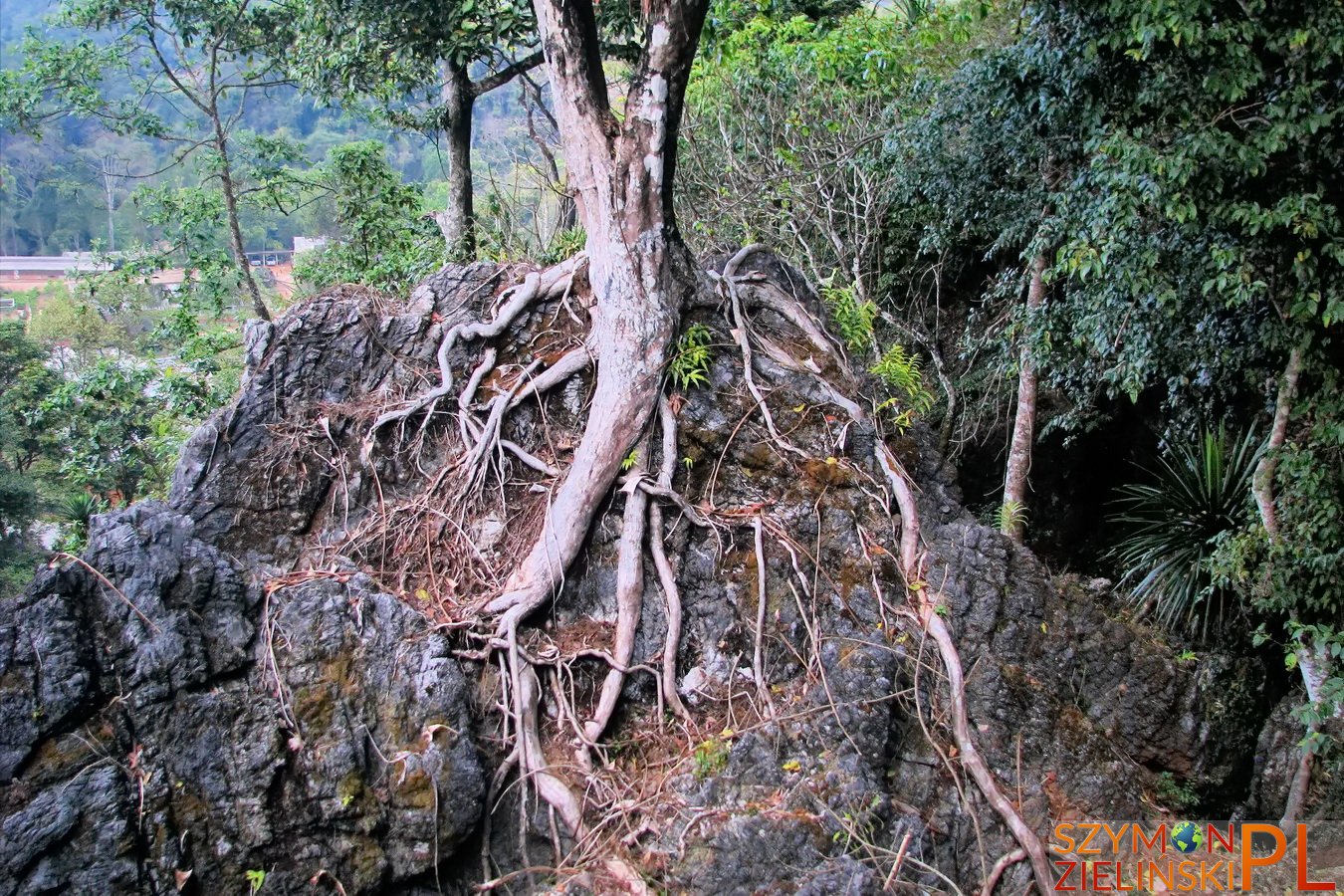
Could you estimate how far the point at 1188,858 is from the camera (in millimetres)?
4629

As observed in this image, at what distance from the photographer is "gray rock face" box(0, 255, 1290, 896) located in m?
3.83

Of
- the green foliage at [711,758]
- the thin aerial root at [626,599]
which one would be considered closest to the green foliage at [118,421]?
the thin aerial root at [626,599]

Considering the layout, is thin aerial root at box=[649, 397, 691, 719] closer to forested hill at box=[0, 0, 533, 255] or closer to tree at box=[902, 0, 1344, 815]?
tree at box=[902, 0, 1344, 815]

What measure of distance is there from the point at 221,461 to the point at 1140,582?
261 inches

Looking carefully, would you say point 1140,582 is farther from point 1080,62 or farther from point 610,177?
point 610,177

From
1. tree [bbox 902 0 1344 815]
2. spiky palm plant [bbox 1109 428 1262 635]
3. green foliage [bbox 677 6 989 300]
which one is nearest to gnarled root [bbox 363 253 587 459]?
tree [bbox 902 0 1344 815]

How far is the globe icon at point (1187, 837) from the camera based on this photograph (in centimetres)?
470

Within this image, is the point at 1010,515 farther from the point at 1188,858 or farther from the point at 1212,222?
the point at 1188,858

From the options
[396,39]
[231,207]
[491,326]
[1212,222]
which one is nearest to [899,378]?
[1212,222]

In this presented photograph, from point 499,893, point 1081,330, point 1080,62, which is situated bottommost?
point 499,893

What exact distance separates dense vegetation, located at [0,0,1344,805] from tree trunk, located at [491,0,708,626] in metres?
1.67

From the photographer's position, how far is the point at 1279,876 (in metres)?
4.57

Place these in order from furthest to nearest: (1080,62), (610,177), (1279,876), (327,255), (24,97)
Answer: (24,97) → (327,255) → (1080,62) → (610,177) → (1279,876)

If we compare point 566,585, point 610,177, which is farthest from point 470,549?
point 610,177
